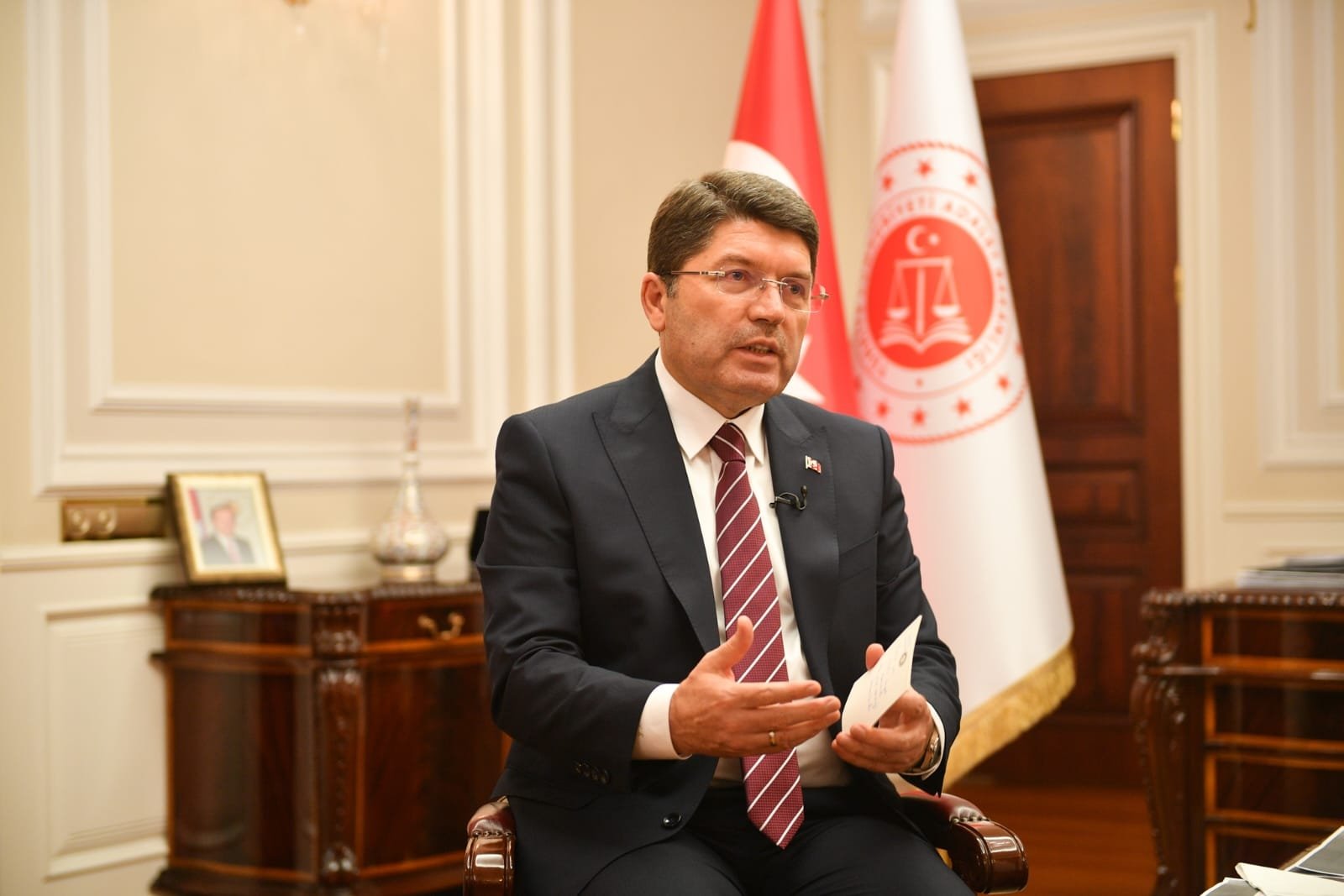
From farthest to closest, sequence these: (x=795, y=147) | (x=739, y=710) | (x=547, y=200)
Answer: (x=547, y=200), (x=795, y=147), (x=739, y=710)

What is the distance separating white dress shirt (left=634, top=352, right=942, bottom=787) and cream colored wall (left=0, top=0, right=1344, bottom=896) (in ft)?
5.60

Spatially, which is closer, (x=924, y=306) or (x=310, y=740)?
(x=310, y=740)

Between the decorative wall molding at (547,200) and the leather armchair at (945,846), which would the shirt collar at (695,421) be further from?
the decorative wall molding at (547,200)

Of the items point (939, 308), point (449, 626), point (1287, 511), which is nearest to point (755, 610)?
point (449, 626)

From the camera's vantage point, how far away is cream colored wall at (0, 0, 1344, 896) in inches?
118

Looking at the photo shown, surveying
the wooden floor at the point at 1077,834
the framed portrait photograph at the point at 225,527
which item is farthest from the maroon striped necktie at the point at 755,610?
the wooden floor at the point at 1077,834

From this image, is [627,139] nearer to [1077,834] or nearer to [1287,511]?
[1287,511]

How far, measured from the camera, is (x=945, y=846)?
186 cm

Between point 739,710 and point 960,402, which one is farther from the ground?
point 960,402

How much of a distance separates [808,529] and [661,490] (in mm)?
226

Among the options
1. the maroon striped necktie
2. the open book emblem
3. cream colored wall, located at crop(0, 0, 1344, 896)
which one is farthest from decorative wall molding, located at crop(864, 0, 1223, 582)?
the maroon striped necktie

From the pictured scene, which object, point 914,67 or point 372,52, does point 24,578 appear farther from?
point 914,67

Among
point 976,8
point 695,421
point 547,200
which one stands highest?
point 976,8

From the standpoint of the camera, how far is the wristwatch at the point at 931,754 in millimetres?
1808
